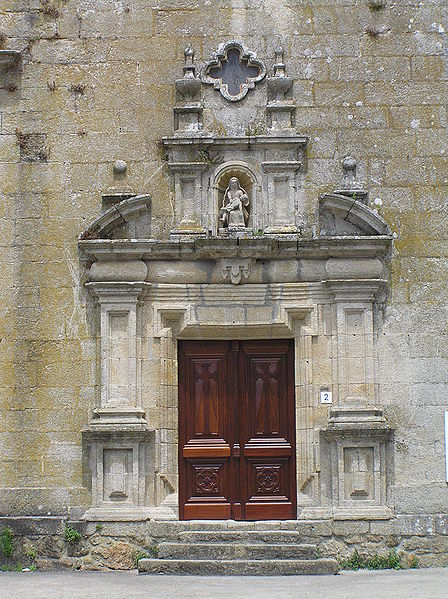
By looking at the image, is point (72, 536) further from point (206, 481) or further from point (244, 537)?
point (244, 537)

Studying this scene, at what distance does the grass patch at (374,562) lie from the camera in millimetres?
8773

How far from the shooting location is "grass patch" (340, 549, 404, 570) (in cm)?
877

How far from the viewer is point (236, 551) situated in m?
8.67

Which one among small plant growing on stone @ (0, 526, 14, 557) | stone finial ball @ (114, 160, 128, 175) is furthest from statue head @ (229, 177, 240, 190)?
small plant growing on stone @ (0, 526, 14, 557)

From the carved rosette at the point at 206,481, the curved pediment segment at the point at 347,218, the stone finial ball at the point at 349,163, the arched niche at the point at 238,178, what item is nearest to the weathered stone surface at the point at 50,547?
the carved rosette at the point at 206,481

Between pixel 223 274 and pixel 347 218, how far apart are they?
1.28m

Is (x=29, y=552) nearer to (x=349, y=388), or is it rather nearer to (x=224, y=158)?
(x=349, y=388)

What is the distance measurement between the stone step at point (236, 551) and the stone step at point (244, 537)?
8 cm

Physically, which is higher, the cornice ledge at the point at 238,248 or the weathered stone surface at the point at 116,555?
the cornice ledge at the point at 238,248

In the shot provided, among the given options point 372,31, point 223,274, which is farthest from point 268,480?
point 372,31

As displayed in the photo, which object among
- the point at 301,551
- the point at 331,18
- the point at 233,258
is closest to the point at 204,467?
the point at 301,551

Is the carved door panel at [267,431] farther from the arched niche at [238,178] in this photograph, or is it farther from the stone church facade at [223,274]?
the arched niche at [238,178]

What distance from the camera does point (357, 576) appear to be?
8453mm

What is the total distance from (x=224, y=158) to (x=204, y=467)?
2.93m
